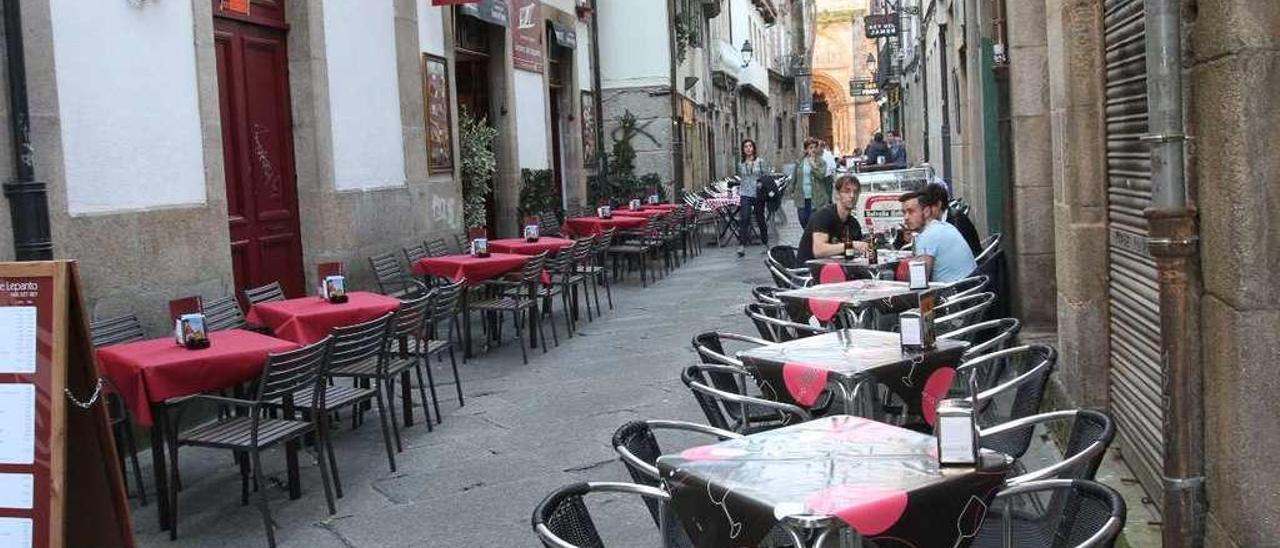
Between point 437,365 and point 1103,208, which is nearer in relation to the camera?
point 1103,208

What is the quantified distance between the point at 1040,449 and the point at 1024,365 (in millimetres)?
1584

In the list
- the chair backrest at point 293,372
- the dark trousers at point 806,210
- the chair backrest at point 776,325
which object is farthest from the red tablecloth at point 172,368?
the dark trousers at point 806,210

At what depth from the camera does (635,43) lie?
23.0 m

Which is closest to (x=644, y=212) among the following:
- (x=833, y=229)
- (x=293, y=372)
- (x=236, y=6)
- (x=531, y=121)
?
(x=531, y=121)

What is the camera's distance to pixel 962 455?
3.16 m

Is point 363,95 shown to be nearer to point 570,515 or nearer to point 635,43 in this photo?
point 570,515

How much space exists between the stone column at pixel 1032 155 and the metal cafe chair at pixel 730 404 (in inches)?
150

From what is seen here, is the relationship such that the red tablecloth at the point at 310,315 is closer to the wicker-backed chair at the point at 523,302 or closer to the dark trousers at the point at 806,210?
the wicker-backed chair at the point at 523,302

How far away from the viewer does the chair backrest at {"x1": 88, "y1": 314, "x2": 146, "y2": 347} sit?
6859 mm

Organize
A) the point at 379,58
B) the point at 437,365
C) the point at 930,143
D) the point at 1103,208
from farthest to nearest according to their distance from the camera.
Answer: the point at 930,143
the point at 379,58
the point at 437,365
the point at 1103,208

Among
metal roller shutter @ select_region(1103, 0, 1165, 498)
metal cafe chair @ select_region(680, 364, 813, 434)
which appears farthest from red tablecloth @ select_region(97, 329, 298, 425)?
metal roller shutter @ select_region(1103, 0, 1165, 498)

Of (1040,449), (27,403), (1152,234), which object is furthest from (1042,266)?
(27,403)

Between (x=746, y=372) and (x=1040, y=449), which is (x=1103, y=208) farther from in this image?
(x=746, y=372)

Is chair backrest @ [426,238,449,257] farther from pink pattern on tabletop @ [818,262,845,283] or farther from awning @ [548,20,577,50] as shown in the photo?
awning @ [548,20,577,50]
